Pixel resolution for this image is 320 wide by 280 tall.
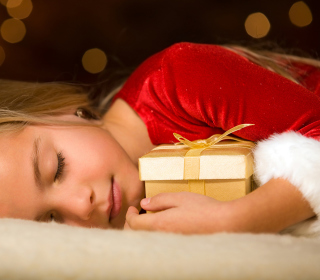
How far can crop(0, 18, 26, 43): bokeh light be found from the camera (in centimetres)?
155

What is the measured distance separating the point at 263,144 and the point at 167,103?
0.32 meters

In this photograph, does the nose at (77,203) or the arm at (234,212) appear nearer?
the arm at (234,212)

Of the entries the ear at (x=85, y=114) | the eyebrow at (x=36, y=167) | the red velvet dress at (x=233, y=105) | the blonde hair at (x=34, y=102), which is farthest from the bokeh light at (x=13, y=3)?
the eyebrow at (x=36, y=167)

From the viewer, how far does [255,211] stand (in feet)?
2.04

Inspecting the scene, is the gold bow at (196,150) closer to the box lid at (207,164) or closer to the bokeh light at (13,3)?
the box lid at (207,164)

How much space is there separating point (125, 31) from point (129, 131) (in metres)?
0.66

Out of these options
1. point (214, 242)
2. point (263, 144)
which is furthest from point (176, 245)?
point (263, 144)

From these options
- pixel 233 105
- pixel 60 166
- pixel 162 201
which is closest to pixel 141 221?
pixel 162 201

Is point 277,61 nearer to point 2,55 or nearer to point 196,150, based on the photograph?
point 196,150

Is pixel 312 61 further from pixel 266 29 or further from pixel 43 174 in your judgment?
pixel 43 174

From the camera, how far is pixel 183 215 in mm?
639

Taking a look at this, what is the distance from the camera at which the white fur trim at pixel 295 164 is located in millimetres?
667

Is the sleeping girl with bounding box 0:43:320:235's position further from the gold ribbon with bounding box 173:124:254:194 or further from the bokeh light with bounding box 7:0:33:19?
the bokeh light with bounding box 7:0:33:19

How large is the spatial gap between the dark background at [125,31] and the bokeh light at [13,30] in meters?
0.02
